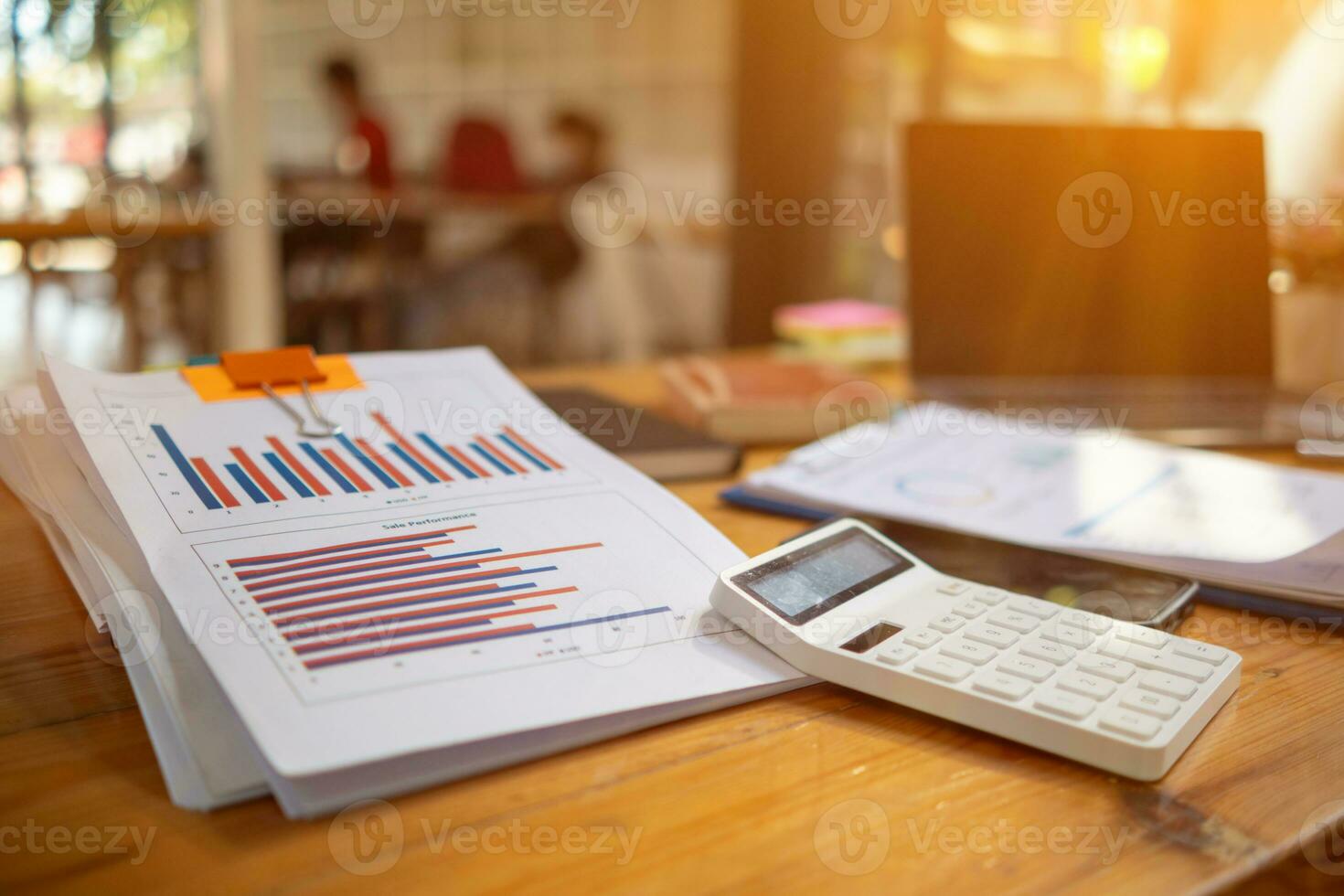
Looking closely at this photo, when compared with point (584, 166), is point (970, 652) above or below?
below

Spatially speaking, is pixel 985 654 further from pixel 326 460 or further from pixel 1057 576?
pixel 326 460

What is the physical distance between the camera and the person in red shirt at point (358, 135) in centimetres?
471

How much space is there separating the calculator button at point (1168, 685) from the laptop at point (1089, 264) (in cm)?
54

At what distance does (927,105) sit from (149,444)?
3.63m

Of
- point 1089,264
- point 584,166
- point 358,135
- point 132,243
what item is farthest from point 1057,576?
point 358,135

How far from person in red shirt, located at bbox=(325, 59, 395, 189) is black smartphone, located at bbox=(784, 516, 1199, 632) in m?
4.56

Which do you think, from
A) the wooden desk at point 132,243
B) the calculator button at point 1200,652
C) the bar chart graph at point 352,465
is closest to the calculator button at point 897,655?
the calculator button at point 1200,652

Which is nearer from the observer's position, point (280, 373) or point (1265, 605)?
point (1265, 605)

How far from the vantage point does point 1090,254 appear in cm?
95

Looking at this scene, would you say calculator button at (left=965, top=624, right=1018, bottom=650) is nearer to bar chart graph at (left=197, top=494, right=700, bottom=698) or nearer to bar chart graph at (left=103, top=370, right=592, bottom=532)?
bar chart graph at (left=197, top=494, right=700, bottom=698)

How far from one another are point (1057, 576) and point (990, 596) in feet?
0.20

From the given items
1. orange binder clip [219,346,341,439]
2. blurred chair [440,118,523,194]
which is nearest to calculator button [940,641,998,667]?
orange binder clip [219,346,341,439]

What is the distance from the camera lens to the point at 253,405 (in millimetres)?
572

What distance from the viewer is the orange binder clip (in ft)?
1.89
